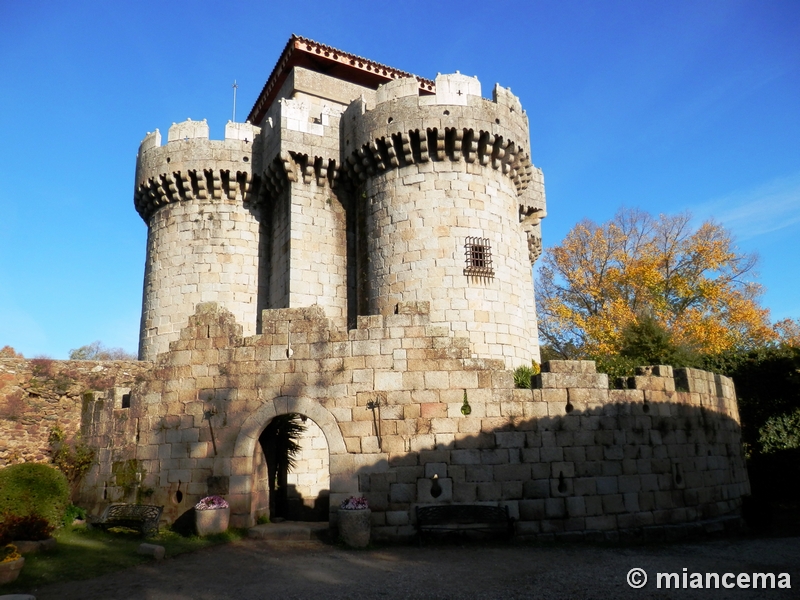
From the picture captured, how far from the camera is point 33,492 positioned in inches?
394

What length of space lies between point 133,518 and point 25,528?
202 centimetres

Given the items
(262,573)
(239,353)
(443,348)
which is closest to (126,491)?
(239,353)

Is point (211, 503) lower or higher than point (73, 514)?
higher

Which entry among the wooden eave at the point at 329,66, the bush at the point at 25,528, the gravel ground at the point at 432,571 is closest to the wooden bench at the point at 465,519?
the gravel ground at the point at 432,571

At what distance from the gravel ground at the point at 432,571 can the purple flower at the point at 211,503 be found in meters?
0.82

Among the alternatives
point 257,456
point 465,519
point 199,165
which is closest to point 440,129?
point 199,165

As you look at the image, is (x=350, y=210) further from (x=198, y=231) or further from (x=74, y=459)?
(x=74, y=459)

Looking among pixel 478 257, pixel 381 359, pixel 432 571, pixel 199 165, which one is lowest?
pixel 432 571

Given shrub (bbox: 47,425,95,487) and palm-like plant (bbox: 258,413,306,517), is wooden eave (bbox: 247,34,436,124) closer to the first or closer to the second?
palm-like plant (bbox: 258,413,306,517)

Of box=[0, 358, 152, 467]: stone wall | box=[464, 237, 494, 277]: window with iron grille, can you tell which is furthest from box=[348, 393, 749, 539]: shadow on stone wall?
box=[0, 358, 152, 467]: stone wall

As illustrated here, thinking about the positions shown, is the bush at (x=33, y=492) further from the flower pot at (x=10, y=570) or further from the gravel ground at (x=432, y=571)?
the gravel ground at (x=432, y=571)

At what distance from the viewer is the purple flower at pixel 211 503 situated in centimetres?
1057

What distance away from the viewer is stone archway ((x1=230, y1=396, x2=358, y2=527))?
35.1 ft

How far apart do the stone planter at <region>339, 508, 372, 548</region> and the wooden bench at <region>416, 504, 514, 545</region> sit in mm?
994
